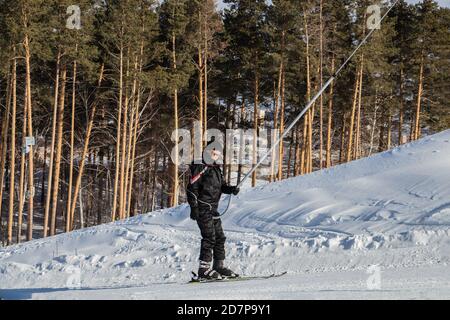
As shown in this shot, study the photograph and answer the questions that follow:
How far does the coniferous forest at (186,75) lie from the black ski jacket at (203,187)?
14473 mm

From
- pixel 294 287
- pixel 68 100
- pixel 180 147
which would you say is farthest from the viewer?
pixel 180 147

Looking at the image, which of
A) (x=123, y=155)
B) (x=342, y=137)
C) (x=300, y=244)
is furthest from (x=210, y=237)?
(x=342, y=137)

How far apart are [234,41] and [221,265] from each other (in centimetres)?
2379

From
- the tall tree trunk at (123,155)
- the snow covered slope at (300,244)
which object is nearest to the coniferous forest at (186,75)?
the tall tree trunk at (123,155)

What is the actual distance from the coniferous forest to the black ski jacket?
14.5 m

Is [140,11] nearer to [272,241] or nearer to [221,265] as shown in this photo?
[272,241]

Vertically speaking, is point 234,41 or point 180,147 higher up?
point 234,41

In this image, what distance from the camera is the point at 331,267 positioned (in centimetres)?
876

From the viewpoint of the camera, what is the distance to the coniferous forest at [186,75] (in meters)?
23.1

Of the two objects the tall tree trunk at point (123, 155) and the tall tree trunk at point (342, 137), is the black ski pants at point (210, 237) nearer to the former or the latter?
the tall tree trunk at point (123, 155)

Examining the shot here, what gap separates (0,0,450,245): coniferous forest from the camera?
75.9ft

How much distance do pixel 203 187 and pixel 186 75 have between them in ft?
64.4

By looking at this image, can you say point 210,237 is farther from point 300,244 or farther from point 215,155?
point 300,244

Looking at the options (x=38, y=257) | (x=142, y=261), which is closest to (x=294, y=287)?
(x=142, y=261)
